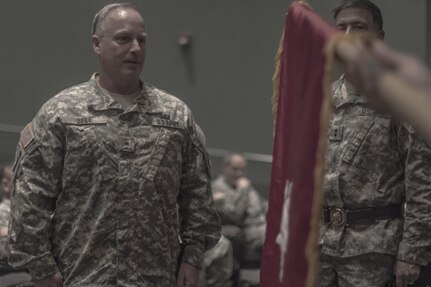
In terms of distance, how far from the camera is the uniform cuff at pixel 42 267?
3.55m

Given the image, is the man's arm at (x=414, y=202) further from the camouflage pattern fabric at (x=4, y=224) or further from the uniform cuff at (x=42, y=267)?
the camouflage pattern fabric at (x=4, y=224)

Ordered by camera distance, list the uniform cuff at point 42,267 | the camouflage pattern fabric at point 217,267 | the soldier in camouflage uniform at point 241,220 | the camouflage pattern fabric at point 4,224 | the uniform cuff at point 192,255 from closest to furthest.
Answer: the uniform cuff at point 42,267
the uniform cuff at point 192,255
the camouflage pattern fabric at point 4,224
the camouflage pattern fabric at point 217,267
the soldier in camouflage uniform at point 241,220

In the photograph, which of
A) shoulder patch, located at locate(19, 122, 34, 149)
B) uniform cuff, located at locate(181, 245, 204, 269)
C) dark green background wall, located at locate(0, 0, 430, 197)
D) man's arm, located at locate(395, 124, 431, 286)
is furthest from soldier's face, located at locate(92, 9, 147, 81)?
dark green background wall, located at locate(0, 0, 430, 197)

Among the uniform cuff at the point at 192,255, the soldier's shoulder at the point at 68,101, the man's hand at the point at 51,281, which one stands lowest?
the man's hand at the point at 51,281

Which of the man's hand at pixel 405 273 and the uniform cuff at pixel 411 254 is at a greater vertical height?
the uniform cuff at pixel 411 254

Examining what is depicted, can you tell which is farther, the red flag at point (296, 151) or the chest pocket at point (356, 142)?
A: the chest pocket at point (356, 142)

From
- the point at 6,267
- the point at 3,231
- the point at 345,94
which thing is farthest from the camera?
the point at 3,231

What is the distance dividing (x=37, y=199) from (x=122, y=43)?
24.4 inches

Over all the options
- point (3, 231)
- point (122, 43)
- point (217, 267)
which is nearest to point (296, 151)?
point (122, 43)

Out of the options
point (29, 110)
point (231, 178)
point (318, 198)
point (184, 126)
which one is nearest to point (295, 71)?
point (318, 198)

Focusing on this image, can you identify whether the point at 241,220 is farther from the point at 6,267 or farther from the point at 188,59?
the point at 188,59

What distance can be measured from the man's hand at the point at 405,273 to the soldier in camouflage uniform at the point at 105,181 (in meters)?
0.81

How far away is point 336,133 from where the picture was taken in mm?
3824

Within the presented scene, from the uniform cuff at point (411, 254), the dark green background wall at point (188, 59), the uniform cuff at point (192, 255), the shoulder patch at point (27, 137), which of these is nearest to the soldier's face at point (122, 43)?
the shoulder patch at point (27, 137)
